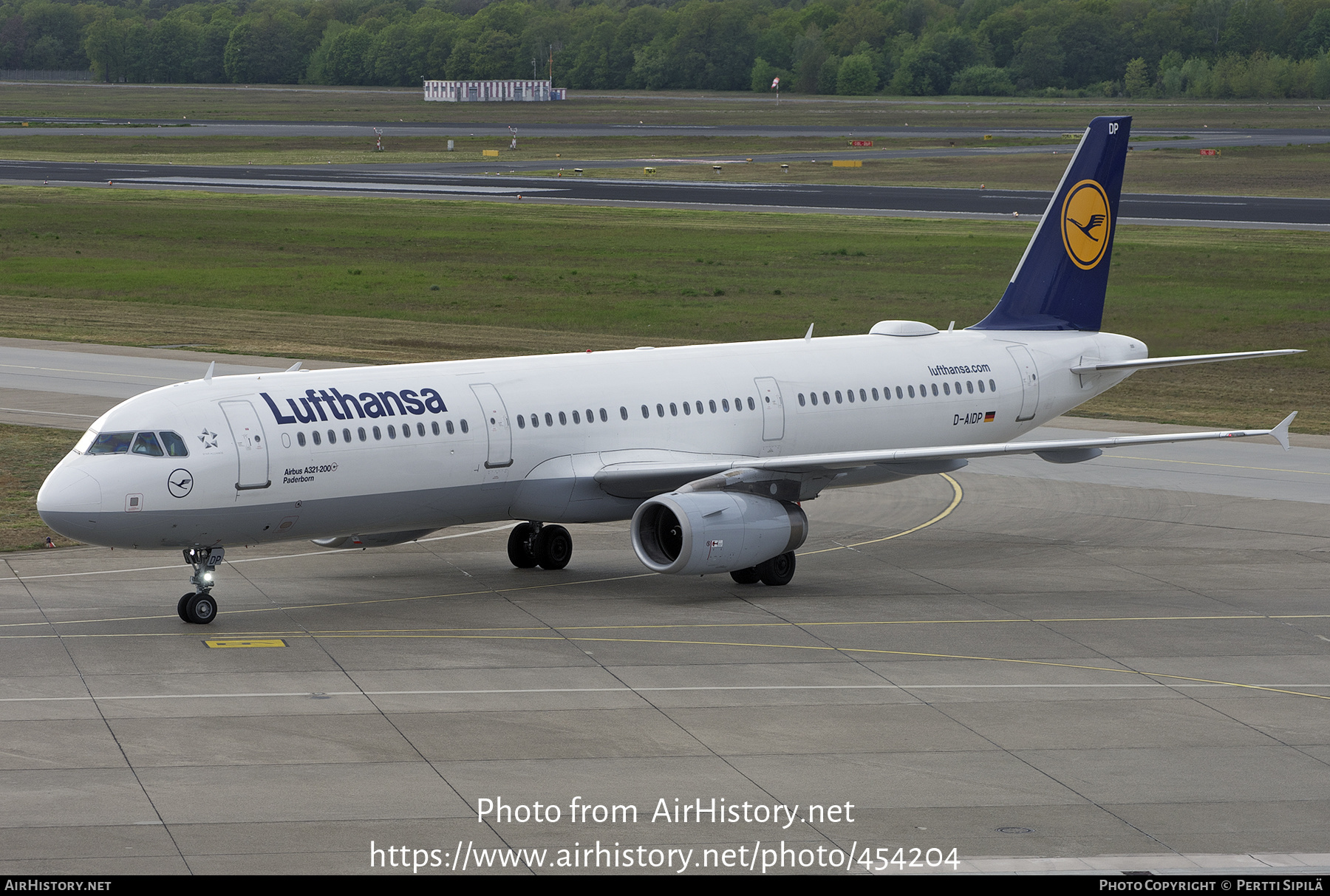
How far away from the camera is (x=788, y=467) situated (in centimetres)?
3092

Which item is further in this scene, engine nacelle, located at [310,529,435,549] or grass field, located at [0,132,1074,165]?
grass field, located at [0,132,1074,165]

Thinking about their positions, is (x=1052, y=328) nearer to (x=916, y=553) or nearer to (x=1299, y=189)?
(x=916, y=553)

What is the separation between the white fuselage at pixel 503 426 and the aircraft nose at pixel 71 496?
3cm

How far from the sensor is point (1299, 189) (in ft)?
387

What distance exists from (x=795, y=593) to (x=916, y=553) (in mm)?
4697

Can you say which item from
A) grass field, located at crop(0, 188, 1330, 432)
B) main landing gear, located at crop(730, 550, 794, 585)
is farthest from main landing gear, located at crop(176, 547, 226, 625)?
grass field, located at crop(0, 188, 1330, 432)

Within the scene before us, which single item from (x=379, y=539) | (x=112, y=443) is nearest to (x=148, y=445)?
(x=112, y=443)

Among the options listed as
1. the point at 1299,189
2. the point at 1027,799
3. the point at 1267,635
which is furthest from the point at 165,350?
the point at 1299,189

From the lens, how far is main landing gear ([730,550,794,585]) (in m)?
31.8

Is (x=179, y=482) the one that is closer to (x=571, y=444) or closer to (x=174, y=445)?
(x=174, y=445)

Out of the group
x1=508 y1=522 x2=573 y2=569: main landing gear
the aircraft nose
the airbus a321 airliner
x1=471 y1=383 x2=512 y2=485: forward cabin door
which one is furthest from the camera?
x1=508 y1=522 x2=573 y2=569: main landing gear

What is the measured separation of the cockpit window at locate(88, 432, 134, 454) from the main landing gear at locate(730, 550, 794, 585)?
11.2 m

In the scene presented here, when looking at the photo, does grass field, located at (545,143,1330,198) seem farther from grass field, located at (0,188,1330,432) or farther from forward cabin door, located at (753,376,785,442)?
forward cabin door, located at (753,376,785,442)

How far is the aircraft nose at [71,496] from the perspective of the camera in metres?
26.8
